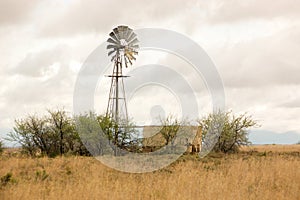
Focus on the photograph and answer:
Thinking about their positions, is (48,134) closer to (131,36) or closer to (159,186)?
(131,36)

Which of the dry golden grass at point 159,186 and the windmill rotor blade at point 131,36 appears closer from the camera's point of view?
the dry golden grass at point 159,186

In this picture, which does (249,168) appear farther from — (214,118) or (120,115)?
(214,118)

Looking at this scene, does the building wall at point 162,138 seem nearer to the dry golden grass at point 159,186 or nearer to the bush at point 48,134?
the bush at point 48,134

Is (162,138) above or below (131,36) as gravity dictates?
below

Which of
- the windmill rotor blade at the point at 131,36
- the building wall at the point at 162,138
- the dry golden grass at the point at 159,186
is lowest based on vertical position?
the dry golden grass at the point at 159,186

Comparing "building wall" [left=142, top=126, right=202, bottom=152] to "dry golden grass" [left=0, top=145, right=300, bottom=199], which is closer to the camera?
"dry golden grass" [left=0, top=145, right=300, bottom=199]

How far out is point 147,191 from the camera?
11.6 metres

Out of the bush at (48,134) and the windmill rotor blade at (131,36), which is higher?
the windmill rotor blade at (131,36)

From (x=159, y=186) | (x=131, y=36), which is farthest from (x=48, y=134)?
(x=159, y=186)

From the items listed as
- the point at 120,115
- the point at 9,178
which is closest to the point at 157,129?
the point at 120,115

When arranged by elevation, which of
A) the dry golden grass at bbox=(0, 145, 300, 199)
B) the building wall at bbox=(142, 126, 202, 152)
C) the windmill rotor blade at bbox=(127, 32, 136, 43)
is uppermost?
the windmill rotor blade at bbox=(127, 32, 136, 43)

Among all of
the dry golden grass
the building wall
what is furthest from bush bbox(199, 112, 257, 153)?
the dry golden grass

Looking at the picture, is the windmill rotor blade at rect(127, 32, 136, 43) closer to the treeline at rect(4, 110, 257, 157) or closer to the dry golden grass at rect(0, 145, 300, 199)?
the treeline at rect(4, 110, 257, 157)

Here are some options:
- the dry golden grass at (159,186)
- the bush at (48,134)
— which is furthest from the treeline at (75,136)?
the dry golden grass at (159,186)
